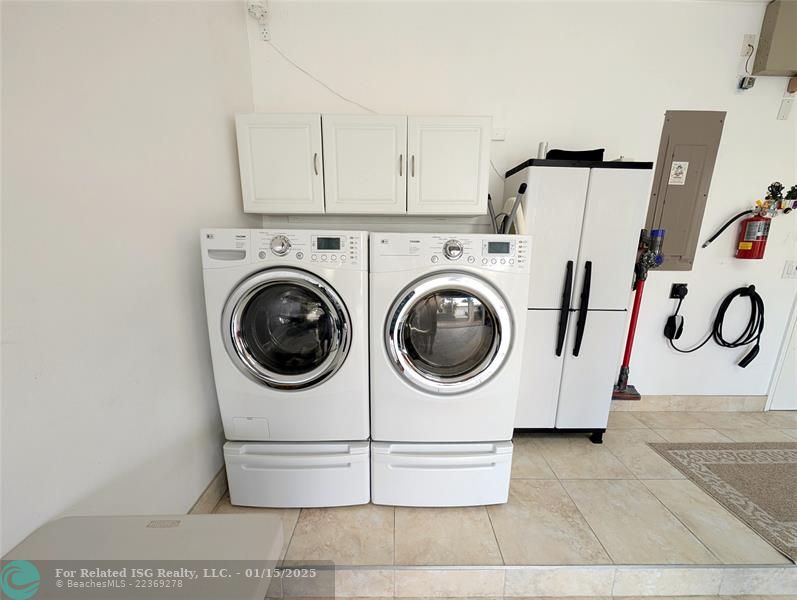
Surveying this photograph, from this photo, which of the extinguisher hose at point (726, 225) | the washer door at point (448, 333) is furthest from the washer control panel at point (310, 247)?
the extinguisher hose at point (726, 225)

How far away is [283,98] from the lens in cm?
203

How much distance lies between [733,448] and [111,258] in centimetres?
347

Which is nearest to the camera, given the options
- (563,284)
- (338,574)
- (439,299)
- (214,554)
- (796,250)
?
(214,554)

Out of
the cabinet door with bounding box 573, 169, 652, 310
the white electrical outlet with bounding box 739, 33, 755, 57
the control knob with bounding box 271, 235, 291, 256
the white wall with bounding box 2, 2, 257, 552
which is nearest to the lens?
the white wall with bounding box 2, 2, 257, 552

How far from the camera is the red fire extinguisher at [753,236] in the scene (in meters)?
2.08

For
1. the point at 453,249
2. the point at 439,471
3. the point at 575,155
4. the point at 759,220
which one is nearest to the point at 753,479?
the point at 759,220

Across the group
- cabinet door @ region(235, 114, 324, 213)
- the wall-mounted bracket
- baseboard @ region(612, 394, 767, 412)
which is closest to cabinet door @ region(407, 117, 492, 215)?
cabinet door @ region(235, 114, 324, 213)

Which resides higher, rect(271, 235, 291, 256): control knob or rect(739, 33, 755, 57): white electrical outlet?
rect(739, 33, 755, 57): white electrical outlet

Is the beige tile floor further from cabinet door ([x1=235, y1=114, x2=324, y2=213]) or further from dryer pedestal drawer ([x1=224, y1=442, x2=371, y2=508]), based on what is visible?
cabinet door ([x1=235, y1=114, x2=324, y2=213])

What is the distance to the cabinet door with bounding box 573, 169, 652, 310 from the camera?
1680 mm

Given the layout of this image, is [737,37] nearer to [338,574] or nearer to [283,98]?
[283,98]

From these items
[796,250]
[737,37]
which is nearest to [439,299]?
[737,37]

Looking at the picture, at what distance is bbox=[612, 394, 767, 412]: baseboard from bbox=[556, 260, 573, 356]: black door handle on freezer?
1.06 meters

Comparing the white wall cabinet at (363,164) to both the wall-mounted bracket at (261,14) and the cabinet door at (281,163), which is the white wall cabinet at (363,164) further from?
the wall-mounted bracket at (261,14)
